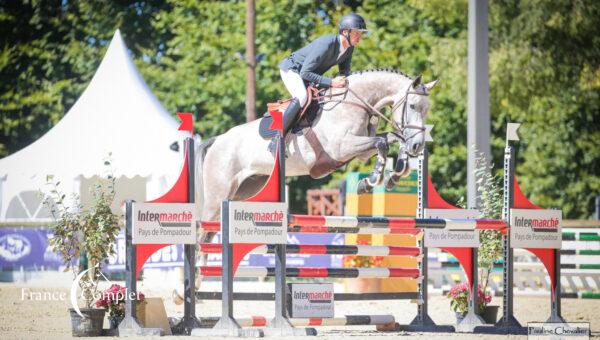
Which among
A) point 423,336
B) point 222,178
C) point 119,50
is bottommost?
point 423,336

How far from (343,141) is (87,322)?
226 centimetres

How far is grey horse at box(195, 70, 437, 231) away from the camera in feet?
22.6

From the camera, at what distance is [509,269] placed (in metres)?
7.33

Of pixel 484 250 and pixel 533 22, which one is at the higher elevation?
pixel 533 22

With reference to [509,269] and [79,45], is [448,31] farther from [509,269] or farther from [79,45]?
[509,269]

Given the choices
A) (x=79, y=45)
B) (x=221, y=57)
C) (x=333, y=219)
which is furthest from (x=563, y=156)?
(x=333, y=219)

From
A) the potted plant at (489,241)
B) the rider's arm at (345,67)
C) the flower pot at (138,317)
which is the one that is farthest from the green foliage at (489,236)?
the flower pot at (138,317)

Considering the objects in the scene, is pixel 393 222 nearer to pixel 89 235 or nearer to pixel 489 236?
pixel 489 236

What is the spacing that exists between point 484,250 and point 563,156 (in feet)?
40.4

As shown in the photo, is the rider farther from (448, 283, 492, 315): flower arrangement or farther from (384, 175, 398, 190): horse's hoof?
(448, 283, 492, 315): flower arrangement

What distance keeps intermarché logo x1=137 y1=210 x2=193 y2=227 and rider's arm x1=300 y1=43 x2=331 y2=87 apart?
1424mm

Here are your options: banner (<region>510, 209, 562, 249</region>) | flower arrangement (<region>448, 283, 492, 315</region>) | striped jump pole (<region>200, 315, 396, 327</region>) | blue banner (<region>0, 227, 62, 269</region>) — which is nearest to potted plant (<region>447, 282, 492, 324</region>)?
flower arrangement (<region>448, 283, 492, 315</region>)

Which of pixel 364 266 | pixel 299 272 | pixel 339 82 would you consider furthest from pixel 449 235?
pixel 364 266

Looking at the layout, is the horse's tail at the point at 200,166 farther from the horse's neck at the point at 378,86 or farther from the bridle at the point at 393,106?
the horse's neck at the point at 378,86
